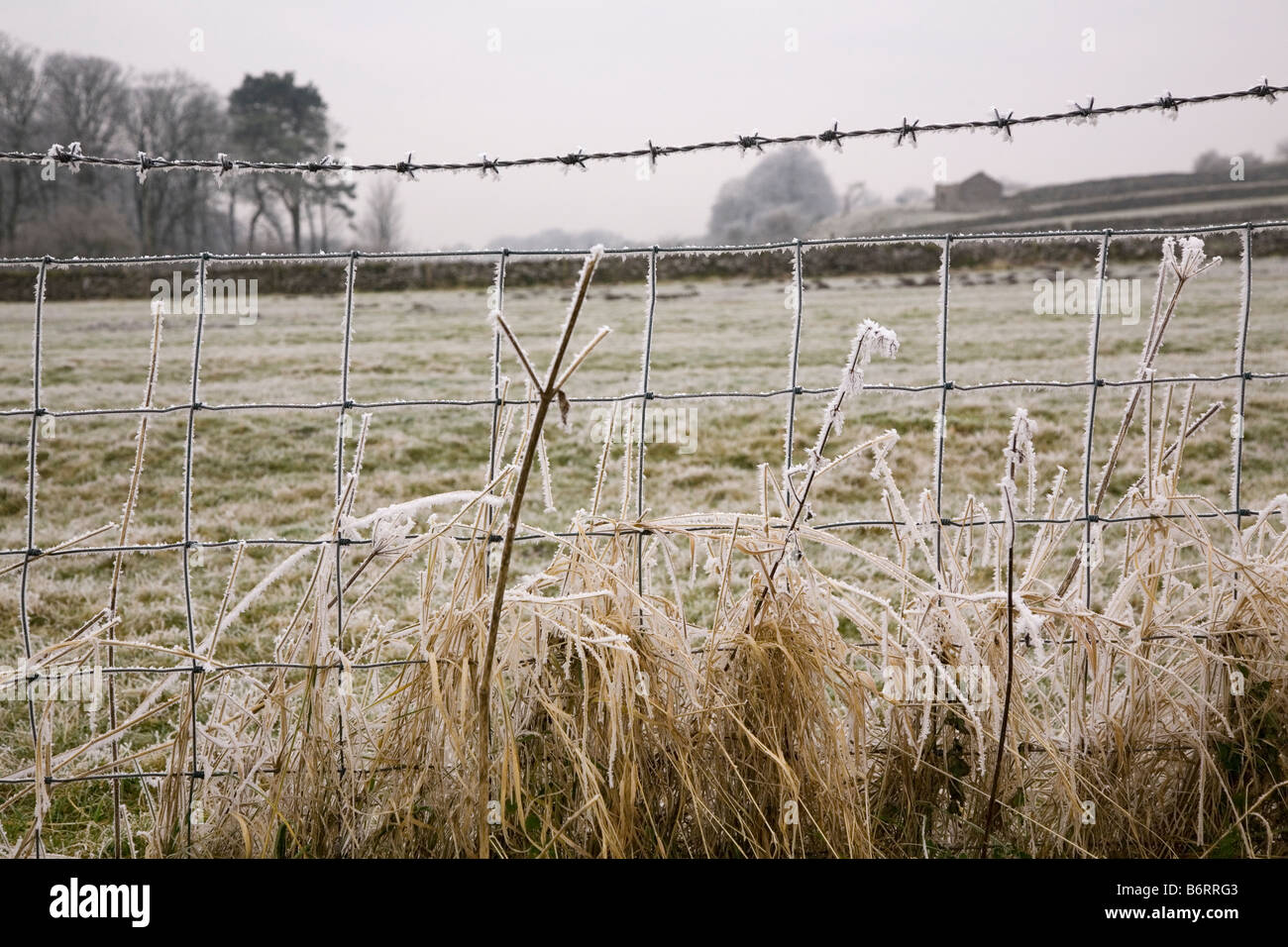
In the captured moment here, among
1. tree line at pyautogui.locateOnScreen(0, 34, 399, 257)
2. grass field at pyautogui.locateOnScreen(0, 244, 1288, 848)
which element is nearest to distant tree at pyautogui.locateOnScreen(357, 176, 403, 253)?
tree line at pyautogui.locateOnScreen(0, 34, 399, 257)

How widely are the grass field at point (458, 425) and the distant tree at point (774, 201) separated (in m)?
6.57

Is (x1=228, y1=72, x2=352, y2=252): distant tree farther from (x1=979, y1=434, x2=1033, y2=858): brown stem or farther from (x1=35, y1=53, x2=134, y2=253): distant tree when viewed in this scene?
(x1=979, y1=434, x2=1033, y2=858): brown stem

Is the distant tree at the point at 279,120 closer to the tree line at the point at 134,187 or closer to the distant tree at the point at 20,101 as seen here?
the tree line at the point at 134,187

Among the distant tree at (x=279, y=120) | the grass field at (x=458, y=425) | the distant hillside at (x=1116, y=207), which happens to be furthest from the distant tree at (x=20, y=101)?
the distant hillside at (x=1116, y=207)

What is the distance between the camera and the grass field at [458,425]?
4.38 m

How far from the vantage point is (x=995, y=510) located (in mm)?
5816

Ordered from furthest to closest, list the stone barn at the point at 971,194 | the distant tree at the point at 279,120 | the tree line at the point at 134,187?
the distant tree at the point at 279,120 → the tree line at the point at 134,187 → the stone barn at the point at 971,194

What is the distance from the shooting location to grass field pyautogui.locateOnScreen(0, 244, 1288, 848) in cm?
438

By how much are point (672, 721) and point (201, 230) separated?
1489 inches

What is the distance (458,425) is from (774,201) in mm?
18562

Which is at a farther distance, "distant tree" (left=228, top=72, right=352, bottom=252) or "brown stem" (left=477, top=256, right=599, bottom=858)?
"distant tree" (left=228, top=72, right=352, bottom=252)

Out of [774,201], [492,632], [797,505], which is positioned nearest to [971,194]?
[774,201]

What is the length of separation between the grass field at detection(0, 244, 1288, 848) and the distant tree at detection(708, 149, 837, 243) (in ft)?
21.5
